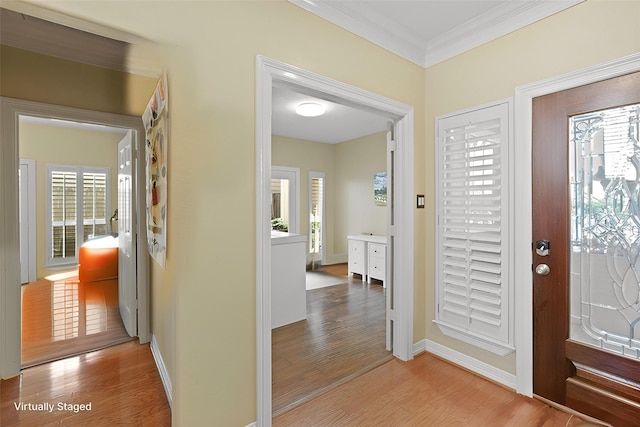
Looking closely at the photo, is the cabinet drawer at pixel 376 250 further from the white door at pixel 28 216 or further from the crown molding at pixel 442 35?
the white door at pixel 28 216

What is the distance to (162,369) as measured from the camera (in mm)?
2148

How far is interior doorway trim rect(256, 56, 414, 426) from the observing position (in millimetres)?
1585

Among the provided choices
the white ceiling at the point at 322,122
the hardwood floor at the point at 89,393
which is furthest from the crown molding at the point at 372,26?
the hardwood floor at the point at 89,393

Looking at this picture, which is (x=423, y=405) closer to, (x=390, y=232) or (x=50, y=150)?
(x=390, y=232)

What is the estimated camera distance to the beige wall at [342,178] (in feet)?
18.4

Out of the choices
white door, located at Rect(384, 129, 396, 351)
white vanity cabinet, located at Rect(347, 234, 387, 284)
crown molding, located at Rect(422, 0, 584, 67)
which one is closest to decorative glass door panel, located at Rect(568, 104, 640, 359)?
crown molding, located at Rect(422, 0, 584, 67)

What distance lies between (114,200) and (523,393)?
6560 millimetres

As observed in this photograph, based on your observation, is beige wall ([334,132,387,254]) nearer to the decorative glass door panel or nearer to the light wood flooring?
the light wood flooring

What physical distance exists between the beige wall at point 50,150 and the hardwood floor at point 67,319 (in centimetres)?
93

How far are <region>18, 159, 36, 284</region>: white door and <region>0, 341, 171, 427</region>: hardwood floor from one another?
329 centimetres

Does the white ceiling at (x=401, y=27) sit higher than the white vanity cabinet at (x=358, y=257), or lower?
higher

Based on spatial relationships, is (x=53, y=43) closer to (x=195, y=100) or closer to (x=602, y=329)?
(x=195, y=100)

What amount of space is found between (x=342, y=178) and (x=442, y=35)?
163 inches

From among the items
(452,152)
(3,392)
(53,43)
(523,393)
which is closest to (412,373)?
(523,393)
